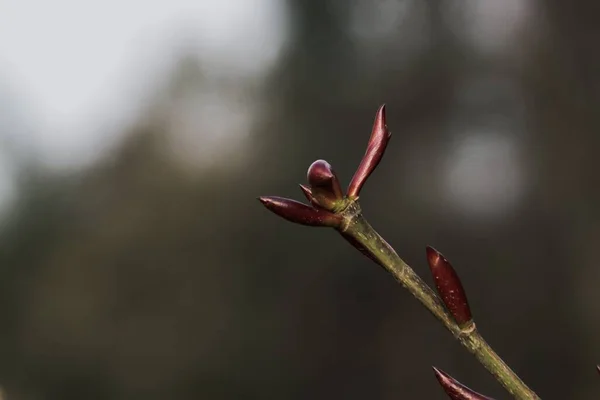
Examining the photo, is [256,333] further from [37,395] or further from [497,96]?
[497,96]

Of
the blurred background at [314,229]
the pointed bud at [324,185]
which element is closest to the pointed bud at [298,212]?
the pointed bud at [324,185]

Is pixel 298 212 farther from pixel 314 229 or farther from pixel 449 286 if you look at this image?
pixel 314 229

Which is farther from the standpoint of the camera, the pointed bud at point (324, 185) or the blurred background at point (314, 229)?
the blurred background at point (314, 229)

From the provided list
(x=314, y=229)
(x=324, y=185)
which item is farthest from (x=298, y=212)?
(x=314, y=229)

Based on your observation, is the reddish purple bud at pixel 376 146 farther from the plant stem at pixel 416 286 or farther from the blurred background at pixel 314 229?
the blurred background at pixel 314 229

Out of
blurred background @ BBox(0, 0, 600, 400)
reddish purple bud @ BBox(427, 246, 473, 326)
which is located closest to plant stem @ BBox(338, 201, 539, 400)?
reddish purple bud @ BBox(427, 246, 473, 326)

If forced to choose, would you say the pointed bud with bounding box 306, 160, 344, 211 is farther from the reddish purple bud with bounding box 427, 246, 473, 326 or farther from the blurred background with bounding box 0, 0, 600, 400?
the blurred background with bounding box 0, 0, 600, 400

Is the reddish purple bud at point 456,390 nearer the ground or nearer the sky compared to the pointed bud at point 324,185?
nearer the ground
